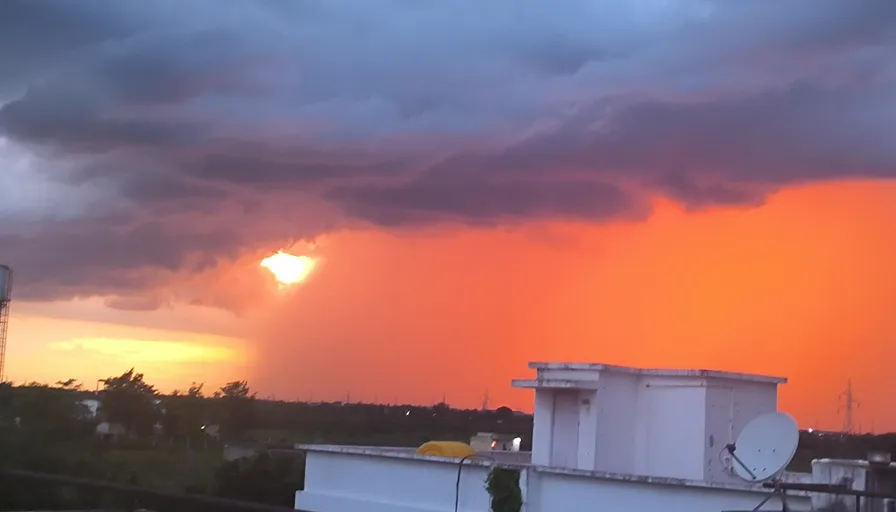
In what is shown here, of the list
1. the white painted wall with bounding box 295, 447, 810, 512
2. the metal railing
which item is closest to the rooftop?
the white painted wall with bounding box 295, 447, 810, 512

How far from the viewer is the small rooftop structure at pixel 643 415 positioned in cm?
2377

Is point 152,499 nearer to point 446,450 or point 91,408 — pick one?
point 446,450

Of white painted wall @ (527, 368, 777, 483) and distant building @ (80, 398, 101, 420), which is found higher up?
white painted wall @ (527, 368, 777, 483)

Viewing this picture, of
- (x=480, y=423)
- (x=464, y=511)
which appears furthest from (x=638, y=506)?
(x=480, y=423)

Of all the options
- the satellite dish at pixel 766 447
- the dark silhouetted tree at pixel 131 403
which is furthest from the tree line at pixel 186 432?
the satellite dish at pixel 766 447

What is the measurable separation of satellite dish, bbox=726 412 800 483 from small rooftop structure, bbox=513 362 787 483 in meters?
8.46

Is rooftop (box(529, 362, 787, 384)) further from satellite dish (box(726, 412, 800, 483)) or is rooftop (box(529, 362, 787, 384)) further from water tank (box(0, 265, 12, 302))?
water tank (box(0, 265, 12, 302))

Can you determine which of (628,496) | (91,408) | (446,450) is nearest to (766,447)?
(628,496)

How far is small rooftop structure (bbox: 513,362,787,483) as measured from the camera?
2377cm

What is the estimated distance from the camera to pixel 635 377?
2509cm

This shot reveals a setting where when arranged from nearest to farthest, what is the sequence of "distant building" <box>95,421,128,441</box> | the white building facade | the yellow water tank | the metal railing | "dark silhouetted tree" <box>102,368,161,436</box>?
the metal railing
the white building facade
the yellow water tank
"distant building" <box>95,421,128,441</box>
"dark silhouetted tree" <box>102,368,161,436</box>

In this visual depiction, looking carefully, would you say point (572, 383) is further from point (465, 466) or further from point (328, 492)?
point (328, 492)

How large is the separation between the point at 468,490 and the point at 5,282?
2367 cm

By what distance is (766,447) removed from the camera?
14.9 meters
